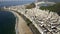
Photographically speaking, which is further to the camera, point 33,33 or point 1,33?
point 1,33

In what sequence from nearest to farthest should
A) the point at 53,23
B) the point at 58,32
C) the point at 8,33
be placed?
the point at 58,32 → the point at 53,23 → the point at 8,33

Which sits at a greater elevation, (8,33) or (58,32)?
(58,32)

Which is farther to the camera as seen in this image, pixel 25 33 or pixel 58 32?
pixel 25 33

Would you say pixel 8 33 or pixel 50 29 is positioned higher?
pixel 50 29

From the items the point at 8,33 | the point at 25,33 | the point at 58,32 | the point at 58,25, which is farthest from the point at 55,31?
the point at 8,33

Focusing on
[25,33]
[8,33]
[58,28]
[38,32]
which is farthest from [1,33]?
[58,28]

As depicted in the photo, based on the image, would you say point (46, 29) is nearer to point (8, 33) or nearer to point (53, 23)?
point (53, 23)

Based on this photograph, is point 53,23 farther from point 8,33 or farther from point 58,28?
→ point 8,33

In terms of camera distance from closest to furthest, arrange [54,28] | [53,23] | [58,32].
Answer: [58,32], [54,28], [53,23]

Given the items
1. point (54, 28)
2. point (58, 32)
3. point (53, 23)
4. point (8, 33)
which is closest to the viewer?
point (58, 32)
